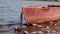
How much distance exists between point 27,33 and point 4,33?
493 millimetres

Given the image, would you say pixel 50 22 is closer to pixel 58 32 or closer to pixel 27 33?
pixel 58 32

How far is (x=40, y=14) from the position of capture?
132 centimetres

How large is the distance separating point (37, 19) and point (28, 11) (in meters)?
0.11

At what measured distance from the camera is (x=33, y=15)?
4.25 ft

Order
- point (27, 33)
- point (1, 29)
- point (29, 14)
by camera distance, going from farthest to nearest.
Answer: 1. point (1, 29)
2. point (29, 14)
3. point (27, 33)

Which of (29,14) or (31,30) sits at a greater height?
(29,14)

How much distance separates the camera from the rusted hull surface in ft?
4.14

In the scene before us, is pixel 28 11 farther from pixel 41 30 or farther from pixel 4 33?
pixel 4 33

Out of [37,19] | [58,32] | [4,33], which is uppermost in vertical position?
[37,19]

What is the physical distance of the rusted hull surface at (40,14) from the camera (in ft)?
4.14

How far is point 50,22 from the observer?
132 cm

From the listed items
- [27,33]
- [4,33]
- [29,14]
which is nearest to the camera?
[27,33]

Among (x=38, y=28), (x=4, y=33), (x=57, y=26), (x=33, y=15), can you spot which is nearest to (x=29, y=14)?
(x=33, y=15)

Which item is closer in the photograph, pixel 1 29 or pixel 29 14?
pixel 29 14
